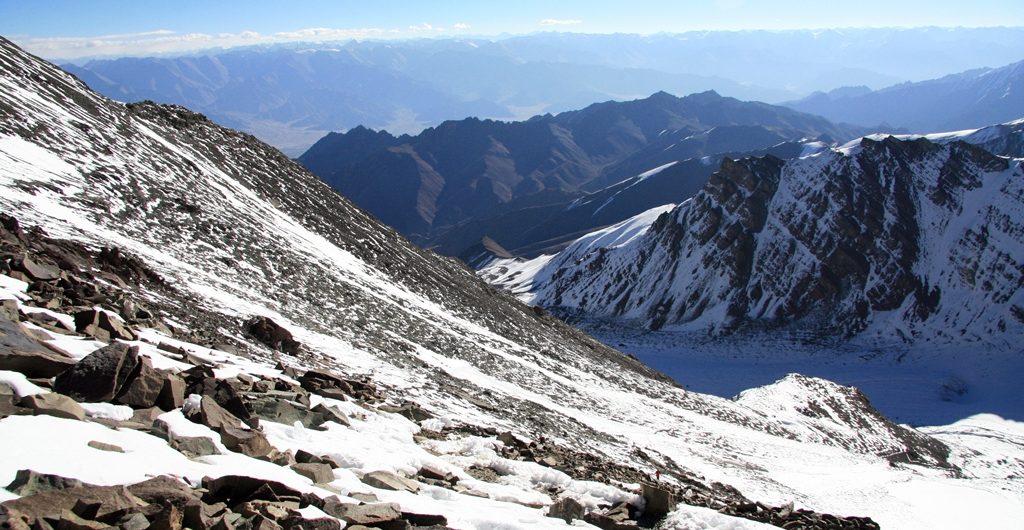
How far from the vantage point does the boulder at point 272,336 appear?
18922 mm

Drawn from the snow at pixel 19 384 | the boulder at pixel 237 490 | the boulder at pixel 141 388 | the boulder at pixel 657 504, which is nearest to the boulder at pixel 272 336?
the boulder at pixel 141 388

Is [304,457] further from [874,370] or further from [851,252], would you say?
[851,252]

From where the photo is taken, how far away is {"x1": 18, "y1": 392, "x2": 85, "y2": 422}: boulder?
8.36 m

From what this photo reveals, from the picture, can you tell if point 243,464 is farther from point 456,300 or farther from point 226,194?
point 456,300

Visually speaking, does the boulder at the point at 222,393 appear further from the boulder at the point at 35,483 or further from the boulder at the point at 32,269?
the boulder at the point at 32,269

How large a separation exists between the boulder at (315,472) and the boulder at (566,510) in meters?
3.39

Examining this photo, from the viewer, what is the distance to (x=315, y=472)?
946cm

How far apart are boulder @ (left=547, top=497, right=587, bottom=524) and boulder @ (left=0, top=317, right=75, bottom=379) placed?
23.9ft

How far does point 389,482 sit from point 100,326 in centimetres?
690

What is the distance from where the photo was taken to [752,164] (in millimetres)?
88625

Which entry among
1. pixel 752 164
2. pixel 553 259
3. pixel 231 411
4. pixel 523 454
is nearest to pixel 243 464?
pixel 231 411

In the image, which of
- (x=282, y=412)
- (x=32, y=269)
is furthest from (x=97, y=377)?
(x=32, y=269)

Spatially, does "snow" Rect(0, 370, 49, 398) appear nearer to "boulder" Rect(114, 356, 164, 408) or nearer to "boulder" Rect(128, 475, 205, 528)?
"boulder" Rect(114, 356, 164, 408)

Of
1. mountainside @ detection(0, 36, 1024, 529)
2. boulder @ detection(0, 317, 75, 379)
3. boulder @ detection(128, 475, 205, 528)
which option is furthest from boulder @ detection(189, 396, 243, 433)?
boulder @ detection(128, 475, 205, 528)
